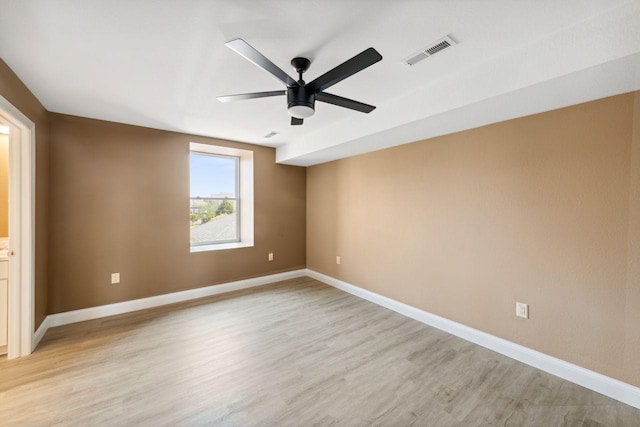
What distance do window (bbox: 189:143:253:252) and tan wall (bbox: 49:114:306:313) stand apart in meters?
0.31

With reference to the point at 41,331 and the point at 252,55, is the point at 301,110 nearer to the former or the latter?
the point at 252,55

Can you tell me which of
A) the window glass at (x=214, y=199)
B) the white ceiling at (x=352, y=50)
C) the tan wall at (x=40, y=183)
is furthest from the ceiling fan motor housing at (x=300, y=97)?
the window glass at (x=214, y=199)

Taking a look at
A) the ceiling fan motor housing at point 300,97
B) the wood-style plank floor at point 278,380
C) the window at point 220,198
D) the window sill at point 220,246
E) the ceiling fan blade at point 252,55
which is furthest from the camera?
the window at point 220,198

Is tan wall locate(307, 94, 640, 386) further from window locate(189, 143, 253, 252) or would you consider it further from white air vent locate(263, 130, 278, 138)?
window locate(189, 143, 253, 252)

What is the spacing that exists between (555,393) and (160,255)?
434 centimetres

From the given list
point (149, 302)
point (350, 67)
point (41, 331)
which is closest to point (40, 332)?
point (41, 331)

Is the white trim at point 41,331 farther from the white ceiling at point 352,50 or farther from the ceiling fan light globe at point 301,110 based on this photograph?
the ceiling fan light globe at point 301,110

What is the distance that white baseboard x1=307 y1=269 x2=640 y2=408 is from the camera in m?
1.76

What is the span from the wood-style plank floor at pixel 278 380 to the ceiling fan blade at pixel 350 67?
86.5 inches

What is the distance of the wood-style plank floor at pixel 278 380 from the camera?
64.5 inches

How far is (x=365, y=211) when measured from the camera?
3.76 m

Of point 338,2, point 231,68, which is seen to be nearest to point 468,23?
point 338,2

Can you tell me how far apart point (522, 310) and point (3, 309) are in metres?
4.61

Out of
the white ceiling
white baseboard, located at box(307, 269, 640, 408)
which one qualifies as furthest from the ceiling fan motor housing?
white baseboard, located at box(307, 269, 640, 408)
